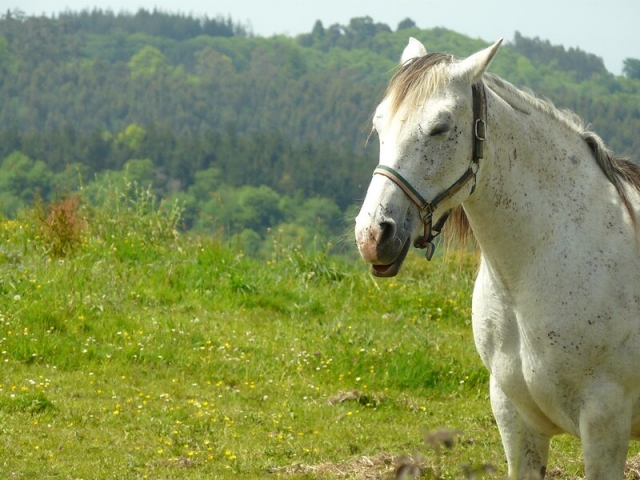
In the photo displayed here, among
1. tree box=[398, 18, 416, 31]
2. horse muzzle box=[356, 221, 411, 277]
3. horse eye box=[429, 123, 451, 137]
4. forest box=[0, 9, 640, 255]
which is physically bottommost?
forest box=[0, 9, 640, 255]

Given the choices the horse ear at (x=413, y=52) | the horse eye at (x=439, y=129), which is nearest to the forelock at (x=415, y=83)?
the horse eye at (x=439, y=129)

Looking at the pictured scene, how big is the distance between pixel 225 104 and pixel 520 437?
101 m

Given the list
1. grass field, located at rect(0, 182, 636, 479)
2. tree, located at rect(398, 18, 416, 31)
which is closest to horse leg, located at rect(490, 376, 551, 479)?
grass field, located at rect(0, 182, 636, 479)

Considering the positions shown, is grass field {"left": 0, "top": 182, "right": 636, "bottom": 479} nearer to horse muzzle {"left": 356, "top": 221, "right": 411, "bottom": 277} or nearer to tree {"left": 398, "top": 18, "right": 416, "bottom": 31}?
horse muzzle {"left": 356, "top": 221, "right": 411, "bottom": 277}

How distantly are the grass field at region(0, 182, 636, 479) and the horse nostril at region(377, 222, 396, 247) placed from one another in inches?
42.7

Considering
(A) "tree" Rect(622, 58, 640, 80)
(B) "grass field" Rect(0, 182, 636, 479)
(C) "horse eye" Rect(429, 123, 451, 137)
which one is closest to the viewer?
(C) "horse eye" Rect(429, 123, 451, 137)

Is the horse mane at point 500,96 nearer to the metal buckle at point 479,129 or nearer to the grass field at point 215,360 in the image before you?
the metal buckle at point 479,129

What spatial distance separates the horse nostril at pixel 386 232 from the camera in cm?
348

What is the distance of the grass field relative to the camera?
229 inches

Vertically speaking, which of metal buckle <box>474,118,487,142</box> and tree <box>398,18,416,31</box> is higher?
tree <box>398,18,416,31</box>

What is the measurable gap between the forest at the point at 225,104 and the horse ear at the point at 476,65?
6.65 m

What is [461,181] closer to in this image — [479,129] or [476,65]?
[479,129]

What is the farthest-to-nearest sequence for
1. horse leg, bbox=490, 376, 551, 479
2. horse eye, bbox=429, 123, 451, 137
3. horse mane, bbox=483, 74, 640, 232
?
1. horse leg, bbox=490, 376, 551, 479
2. horse mane, bbox=483, 74, 640, 232
3. horse eye, bbox=429, 123, 451, 137

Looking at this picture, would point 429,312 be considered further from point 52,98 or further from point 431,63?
point 52,98
